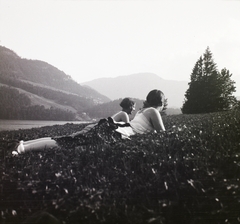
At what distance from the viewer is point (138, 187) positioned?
7.69 ft

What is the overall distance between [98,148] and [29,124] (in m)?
10.3

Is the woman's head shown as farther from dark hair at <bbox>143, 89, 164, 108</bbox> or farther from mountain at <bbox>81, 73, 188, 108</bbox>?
mountain at <bbox>81, 73, 188, 108</bbox>

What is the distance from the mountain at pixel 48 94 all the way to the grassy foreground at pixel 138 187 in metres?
8.29

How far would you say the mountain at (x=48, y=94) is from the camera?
1165 centimetres

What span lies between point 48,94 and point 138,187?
15.2m

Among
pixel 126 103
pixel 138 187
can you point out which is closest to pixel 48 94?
pixel 126 103

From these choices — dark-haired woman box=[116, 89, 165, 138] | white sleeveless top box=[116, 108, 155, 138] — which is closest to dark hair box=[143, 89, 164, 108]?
dark-haired woman box=[116, 89, 165, 138]

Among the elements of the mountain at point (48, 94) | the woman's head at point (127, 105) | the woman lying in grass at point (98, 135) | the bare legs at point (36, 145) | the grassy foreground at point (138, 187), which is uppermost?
the mountain at point (48, 94)

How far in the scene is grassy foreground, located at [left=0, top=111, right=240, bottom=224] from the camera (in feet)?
7.08

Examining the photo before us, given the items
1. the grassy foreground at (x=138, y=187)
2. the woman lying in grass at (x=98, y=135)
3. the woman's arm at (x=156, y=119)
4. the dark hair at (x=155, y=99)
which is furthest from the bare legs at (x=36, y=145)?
the dark hair at (x=155, y=99)

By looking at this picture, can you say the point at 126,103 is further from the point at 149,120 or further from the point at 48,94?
the point at 48,94

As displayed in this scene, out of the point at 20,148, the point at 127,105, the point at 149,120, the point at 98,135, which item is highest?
the point at 127,105

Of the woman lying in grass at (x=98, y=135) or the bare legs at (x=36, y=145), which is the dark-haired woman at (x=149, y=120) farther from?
the bare legs at (x=36, y=145)

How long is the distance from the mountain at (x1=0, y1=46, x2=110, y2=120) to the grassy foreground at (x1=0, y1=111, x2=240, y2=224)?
27.2 ft
